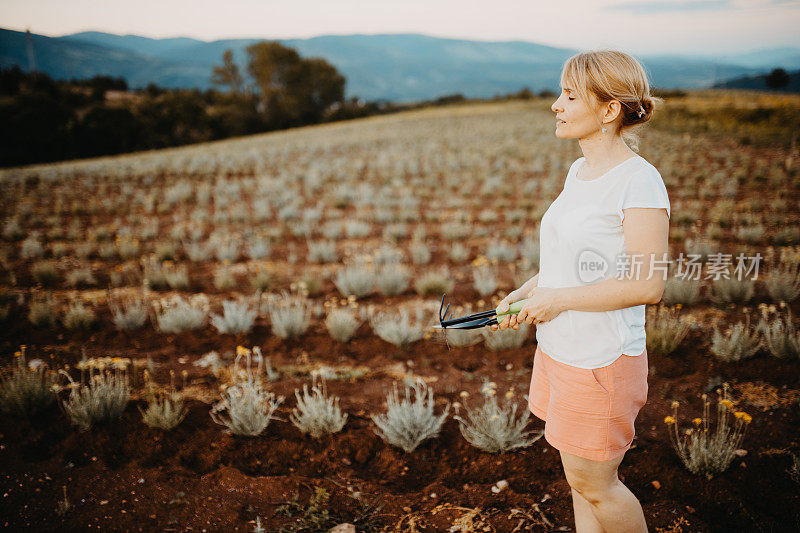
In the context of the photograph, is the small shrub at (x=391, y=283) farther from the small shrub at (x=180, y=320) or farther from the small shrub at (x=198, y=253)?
the small shrub at (x=198, y=253)

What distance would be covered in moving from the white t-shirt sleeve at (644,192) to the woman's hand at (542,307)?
1.33 ft

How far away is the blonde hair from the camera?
156 cm

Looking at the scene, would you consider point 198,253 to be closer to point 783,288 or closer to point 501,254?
point 501,254

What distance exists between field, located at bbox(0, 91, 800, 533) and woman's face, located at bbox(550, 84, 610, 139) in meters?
2.10

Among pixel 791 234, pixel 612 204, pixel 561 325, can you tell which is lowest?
pixel 791 234

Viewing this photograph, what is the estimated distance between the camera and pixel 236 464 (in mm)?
3164

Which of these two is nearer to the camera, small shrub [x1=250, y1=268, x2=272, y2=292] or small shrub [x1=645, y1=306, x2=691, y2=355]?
small shrub [x1=645, y1=306, x2=691, y2=355]

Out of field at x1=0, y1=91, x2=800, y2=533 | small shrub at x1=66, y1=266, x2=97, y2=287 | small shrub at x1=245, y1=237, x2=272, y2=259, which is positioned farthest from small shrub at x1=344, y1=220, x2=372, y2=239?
small shrub at x1=66, y1=266, x2=97, y2=287

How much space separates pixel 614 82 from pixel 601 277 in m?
0.68

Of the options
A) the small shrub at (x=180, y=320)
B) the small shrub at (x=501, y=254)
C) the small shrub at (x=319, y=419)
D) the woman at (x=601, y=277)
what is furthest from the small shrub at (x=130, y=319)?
the small shrub at (x=501, y=254)

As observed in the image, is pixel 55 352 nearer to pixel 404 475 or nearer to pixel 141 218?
pixel 404 475

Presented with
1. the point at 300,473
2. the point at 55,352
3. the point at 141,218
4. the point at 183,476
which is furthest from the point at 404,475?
the point at 141,218

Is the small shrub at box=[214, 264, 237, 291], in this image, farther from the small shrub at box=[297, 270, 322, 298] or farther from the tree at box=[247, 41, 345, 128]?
the tree at box=[247, 41, 345, 128]

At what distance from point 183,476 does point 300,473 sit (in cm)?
78
